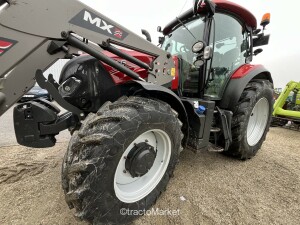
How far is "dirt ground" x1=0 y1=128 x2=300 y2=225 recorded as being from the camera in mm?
1640

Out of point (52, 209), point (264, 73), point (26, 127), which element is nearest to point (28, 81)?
point (26, 127)

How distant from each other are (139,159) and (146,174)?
0.34 meters

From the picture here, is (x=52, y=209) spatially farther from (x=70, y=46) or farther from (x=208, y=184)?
(x=208, y=184)

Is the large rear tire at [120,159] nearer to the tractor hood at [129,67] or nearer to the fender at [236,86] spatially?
the tractor hood at [129,67]

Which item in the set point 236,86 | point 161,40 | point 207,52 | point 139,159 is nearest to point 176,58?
point 207,52

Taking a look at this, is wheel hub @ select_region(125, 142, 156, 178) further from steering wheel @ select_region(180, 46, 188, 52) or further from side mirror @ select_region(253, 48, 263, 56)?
side mirror @ select_region(253, 48, 263, 56)

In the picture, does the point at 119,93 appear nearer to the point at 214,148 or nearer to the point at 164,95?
the point at 164,95

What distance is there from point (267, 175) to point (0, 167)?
348cm

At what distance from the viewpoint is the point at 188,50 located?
2553 millimetres

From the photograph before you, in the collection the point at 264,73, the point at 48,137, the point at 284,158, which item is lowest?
the point at 284,158

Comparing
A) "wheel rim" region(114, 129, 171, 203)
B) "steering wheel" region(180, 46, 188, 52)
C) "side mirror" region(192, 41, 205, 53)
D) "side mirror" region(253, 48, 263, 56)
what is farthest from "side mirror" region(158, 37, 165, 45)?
"wheel rim" region(114, 129, 171, 203)

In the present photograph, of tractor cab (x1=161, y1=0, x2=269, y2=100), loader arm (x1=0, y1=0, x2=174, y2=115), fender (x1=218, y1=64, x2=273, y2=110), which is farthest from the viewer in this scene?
fender (x1=218, y1=64, x2=273, y2=110)

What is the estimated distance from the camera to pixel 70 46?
1494 millimetres

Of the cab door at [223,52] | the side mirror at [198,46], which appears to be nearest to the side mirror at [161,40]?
the cab door at [223,52]
